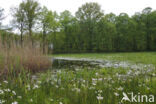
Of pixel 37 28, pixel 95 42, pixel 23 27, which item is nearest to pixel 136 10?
pixel 95 42

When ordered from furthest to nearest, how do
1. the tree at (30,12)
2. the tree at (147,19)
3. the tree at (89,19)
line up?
1. the tree at (147,19)
2. the tree at (89,19)
3. the tree at (30,12)

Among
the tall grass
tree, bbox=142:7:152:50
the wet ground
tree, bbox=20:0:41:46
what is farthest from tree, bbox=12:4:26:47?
tree, bbox=142:7:152:50

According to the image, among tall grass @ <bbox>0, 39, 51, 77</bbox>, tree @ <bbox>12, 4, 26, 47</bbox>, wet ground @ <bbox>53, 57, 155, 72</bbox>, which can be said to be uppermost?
tree @ <bbox>12, 4, 26, 47</bbox>

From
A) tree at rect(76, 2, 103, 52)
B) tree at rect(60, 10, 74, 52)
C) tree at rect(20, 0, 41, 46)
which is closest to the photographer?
tree at rect(20, 0, 41, 46)

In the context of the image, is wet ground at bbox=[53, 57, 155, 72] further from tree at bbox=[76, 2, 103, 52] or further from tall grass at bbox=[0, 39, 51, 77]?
tree at bbox=[76, 2, 103, 52]

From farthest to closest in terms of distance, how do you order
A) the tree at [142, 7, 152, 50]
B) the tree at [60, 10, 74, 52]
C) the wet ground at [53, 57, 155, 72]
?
1. the tree at [60, 10, 74, 52]
2. the tree at [142, 7, 152, 50]
3. the wet ground at [53, 57, 155, 72]

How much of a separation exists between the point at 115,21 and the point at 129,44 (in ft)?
28.5

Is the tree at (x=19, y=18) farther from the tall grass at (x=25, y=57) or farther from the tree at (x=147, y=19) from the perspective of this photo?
the tree at (x=147, y=19)

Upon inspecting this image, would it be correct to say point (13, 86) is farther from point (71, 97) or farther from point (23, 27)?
point (23, 27)

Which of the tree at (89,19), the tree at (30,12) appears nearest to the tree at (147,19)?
the tree at (89,19)

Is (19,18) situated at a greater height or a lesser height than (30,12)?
lesser

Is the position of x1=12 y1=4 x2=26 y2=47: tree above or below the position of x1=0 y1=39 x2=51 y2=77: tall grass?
above

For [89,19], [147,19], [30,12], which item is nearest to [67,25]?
[89,19]

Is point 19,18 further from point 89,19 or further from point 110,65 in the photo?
point 110,65
